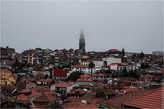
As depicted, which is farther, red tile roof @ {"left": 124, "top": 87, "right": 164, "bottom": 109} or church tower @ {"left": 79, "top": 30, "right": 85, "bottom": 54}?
church tower @ {"left": 79, "top": 30, "right": 85, "bottom": 54}

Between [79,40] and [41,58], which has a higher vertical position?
[79,40]

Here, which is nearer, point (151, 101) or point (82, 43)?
point (151, 101)

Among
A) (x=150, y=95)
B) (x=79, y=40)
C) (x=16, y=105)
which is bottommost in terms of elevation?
(x=16, y=105)

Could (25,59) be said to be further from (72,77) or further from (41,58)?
(72,77)

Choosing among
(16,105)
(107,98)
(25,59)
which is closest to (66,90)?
(107,98)

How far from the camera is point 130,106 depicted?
272cm

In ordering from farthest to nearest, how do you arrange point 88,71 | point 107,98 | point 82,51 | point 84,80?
1. point 82,51
2. point 88,71
3. point 84,80
4. point 107,98

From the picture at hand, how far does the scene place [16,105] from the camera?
2793 millimetres

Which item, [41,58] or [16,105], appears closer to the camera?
[16,105]

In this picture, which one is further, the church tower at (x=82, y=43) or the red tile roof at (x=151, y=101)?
the church tower at (x=82, y=43)

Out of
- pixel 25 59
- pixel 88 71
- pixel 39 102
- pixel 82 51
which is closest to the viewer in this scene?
pixel 39 102

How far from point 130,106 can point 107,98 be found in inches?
329

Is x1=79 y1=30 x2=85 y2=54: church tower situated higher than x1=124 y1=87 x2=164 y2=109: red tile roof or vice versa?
x1=79 y1=30 x2=85 y2=54: church tower

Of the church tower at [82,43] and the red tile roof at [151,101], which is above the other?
the church tower at [82,43]
